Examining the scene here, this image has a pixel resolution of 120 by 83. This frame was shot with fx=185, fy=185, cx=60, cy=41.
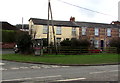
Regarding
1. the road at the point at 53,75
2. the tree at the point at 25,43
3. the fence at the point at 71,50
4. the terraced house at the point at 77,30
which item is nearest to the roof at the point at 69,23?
the terraced house at the point at 77,30

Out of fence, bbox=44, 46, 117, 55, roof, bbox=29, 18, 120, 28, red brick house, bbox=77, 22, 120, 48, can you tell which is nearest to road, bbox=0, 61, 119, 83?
fence, bbox=44, 46, 117, 55

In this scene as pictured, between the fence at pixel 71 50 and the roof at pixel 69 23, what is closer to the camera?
the fence at pixel 71 50

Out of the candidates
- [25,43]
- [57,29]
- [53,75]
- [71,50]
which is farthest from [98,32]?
[53,75]

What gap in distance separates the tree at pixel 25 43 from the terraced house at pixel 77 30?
9.18m

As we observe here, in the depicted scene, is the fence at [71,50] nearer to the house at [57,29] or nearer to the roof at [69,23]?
the house at [57,29]

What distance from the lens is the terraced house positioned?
38188mm

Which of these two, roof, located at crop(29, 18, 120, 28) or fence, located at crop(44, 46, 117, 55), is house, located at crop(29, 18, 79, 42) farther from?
fence, located at crop(44, 46, 117, 55)

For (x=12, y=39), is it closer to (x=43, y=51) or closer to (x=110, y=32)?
(x=43, y=51)

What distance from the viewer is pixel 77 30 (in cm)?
4091

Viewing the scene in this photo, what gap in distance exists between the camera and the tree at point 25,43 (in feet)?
88.1

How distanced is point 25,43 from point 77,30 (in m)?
16.9

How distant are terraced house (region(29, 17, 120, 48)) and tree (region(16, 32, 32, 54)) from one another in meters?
9.18

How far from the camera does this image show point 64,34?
40250mm

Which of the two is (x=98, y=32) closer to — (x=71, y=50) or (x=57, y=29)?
(x=57, y=29)
